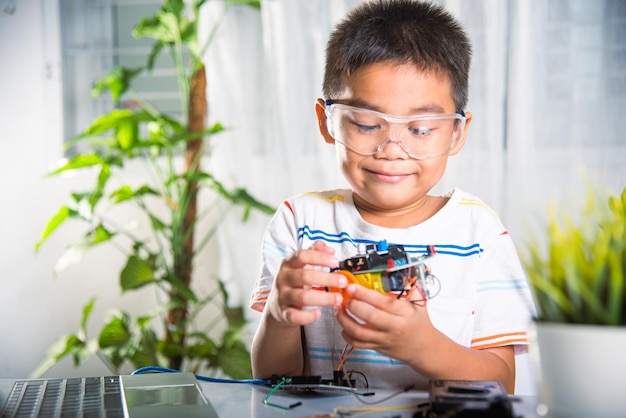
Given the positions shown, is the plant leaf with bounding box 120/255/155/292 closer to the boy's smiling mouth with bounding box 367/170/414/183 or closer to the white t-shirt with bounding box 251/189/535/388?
the white t-shirt with bounding box 251/189/535/388

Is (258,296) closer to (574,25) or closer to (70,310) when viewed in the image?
(574,25)

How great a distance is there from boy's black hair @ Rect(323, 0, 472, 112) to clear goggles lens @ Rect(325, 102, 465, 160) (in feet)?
0.24

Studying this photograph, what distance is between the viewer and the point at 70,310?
2.91 metres

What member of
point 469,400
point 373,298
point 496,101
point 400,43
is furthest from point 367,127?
point 496,101

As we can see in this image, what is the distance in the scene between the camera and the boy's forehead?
106cm

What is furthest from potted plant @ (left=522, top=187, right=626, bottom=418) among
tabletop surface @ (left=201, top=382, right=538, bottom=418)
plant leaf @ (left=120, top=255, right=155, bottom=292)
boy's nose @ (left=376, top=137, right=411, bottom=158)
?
plant leaf @ (left=120, top=255, right=155, bottom=292)

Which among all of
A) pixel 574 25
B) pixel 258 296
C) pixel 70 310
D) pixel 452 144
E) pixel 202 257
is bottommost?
pixel 70 310

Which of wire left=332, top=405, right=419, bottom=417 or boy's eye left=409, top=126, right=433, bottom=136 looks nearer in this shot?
wire left=332, top=405, right=419, bottom=417

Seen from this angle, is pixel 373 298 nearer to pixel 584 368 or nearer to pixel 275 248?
pixel 584 368

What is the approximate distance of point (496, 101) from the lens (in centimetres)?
240

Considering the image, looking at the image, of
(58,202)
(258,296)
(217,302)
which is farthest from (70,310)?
(258,296)

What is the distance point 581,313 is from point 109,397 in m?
0.52

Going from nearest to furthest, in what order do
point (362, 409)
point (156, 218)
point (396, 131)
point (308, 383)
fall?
point (362, 409) < point (308, 383) < point (396, 131) < point (156, 218)

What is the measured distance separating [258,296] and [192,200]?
4.65 feet
